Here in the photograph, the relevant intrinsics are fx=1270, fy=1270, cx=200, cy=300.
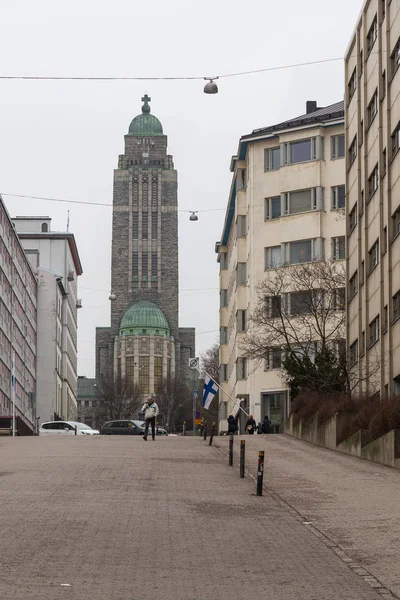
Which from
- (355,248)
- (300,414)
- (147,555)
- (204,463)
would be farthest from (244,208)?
(147,555)

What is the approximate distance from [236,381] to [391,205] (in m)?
42.6

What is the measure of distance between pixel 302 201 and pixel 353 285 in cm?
2081

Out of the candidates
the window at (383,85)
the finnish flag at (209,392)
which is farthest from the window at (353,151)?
the finnish flag at (209,392)

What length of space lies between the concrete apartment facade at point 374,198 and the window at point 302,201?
58.1 ft

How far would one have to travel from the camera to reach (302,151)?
250 ft

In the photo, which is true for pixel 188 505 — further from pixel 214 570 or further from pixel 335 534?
pixel 214 570

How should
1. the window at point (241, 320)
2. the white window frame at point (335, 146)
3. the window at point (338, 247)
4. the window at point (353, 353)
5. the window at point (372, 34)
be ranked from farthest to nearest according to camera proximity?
1. the window at point (241, 320)
2. the white window frame at point (335, 146)
3. the window at point (338, 247)
4. the window at point (353, 353)
5. the window at point (372, 34)

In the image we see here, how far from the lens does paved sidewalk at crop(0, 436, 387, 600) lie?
11875 mm

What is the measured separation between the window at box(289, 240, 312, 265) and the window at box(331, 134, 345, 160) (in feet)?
17.6

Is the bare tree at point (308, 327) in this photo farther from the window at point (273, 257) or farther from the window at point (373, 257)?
the window at point (373, 257)

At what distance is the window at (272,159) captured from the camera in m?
78.1

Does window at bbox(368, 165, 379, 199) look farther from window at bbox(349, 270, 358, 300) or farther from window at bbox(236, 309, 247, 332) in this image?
window at bbox(236, 309, 247, 332)

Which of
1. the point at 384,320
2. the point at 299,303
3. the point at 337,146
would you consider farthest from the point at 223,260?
the point at 384,320

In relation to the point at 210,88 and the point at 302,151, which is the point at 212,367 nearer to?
the point at 302,151
